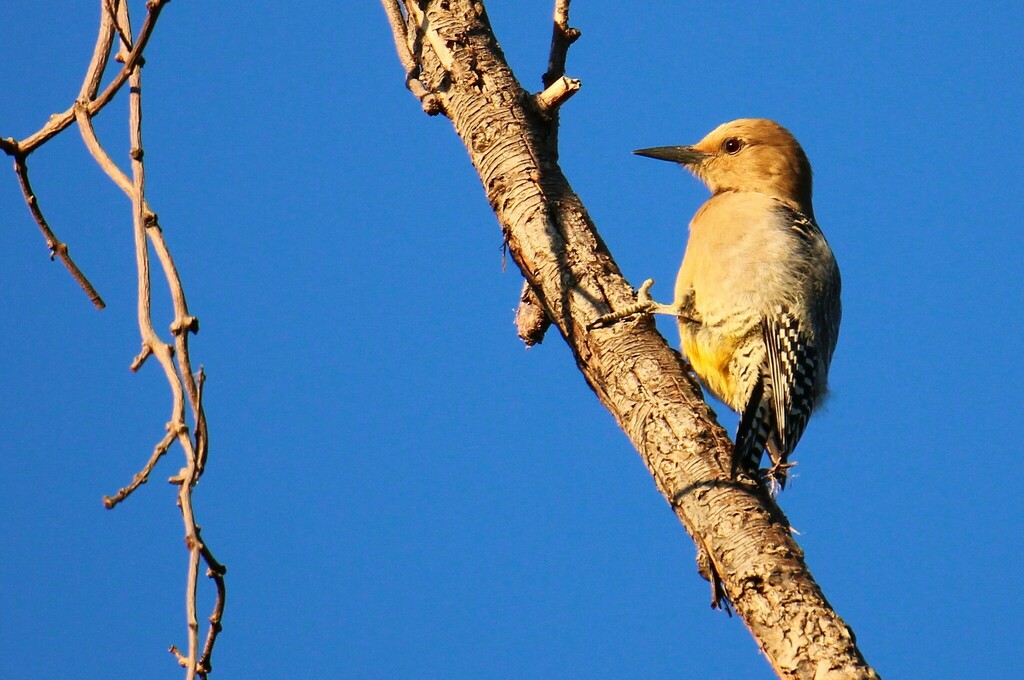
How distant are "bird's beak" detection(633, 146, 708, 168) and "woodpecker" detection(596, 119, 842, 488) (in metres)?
0.60

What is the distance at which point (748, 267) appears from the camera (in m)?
5.88

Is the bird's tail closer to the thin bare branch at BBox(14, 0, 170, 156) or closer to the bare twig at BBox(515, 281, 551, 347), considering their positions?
the bare twig at BBox(515, 281, 551, 347)

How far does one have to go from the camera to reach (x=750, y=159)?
687 centimetres

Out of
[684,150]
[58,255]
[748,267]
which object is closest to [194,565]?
[58,255]

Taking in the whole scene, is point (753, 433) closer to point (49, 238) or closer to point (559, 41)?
point (559, 41)

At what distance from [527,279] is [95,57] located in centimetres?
234

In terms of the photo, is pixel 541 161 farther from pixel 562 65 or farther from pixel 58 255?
pixel 58 255

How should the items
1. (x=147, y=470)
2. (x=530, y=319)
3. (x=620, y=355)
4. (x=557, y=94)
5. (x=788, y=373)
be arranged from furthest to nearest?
(x=788, y=373) < (x=530, y=319) < (x=557, y=94) < (x=620, y=355) < (x=147, y=470)

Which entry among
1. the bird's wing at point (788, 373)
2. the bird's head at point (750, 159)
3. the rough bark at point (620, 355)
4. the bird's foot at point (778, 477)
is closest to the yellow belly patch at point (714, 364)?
the bird's wing at point (788, 373)

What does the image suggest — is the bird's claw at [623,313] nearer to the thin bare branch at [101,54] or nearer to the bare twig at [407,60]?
the bare twig at [407,60]

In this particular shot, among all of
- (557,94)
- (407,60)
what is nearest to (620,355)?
(557,94)

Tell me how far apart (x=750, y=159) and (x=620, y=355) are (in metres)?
2.62

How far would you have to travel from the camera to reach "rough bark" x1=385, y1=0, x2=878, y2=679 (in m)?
3.93

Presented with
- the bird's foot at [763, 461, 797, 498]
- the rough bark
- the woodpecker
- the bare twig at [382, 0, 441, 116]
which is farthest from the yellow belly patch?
the bare twig at [382, 0, 441, 116]
